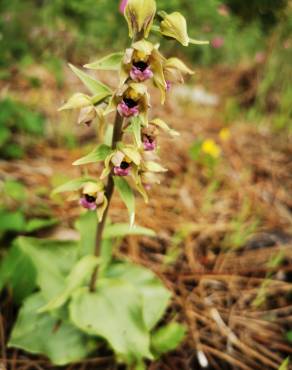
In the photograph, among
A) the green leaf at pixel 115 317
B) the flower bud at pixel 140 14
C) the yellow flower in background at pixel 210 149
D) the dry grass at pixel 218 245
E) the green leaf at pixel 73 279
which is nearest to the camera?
the flower bud at pixel 140 14

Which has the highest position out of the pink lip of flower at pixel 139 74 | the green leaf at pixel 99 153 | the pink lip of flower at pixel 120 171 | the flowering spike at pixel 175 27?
the flowering spike at pixel 175 27

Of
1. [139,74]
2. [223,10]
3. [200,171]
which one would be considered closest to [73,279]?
[139,74]

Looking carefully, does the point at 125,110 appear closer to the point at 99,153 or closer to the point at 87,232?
the point at 99,153

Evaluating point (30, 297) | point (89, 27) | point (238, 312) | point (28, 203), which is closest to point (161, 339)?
point (238, 312)

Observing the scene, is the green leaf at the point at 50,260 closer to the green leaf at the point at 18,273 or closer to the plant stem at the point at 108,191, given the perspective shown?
the green leaf at the point at 18,273

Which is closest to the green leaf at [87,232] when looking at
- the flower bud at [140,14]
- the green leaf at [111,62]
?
the green leaf at [111,62]

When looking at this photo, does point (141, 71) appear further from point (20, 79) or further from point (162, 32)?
point (20, 79)
